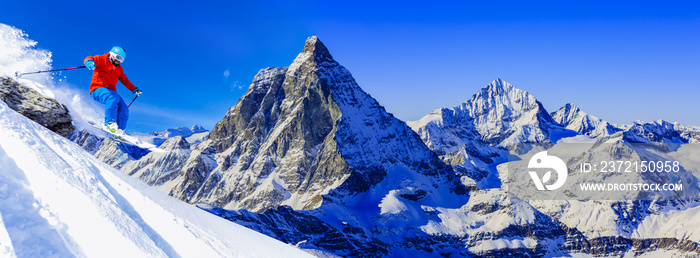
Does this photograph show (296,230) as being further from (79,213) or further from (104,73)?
(79,213)

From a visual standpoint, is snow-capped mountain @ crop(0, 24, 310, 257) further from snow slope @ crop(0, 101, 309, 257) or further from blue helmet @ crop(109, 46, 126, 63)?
blue helmet @ crop(109, 46, 126, 63)

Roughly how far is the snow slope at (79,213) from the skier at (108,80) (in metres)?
6.81

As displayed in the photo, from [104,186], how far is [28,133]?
7.69 ft

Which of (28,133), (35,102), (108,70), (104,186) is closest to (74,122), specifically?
(35,102)

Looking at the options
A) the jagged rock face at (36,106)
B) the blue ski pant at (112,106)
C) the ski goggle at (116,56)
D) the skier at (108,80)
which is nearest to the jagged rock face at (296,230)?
the jagged rock face at (36,106)

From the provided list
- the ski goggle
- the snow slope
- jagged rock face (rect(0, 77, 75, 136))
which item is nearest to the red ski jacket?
the ski goggle

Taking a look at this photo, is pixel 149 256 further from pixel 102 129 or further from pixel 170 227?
pixel 102 129

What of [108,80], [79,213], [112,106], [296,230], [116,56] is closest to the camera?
[79,213]

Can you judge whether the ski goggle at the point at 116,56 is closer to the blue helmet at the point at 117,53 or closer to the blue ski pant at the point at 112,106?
the blue helmet at the point at 117,53

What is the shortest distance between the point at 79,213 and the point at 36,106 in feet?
47.0

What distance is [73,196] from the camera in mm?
7930

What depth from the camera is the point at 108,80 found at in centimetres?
1742

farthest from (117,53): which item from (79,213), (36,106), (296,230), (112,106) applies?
(296,230)

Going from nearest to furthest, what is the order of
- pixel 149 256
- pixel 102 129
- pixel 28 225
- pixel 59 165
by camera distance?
1. pixel 28 225
2. pixel 149 256
3. pixel 59 165
4. pixel 102 129
